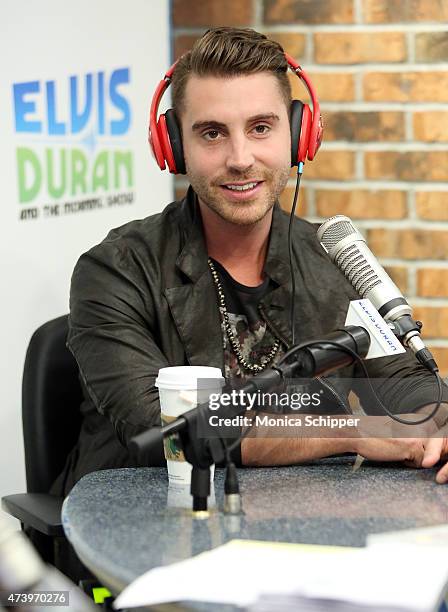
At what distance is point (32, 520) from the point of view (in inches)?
63.3

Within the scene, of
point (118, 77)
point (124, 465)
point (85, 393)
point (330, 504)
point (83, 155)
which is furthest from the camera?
point (118, 77)

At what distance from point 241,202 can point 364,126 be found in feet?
2.90

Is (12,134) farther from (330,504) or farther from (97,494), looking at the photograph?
(330,504)

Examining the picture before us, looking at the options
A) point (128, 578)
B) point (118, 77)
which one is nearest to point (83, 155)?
point (118, 77)

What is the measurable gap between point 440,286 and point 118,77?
102 cm

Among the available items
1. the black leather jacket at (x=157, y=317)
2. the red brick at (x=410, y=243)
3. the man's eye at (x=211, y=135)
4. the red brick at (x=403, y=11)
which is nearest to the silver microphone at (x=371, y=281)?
the black leather jacket at (x=157, y=317)

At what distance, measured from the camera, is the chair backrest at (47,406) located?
1830 mm

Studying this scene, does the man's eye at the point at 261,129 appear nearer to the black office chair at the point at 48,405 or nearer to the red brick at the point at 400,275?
the black office chair at the point at 48,405

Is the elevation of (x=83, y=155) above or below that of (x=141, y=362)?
above

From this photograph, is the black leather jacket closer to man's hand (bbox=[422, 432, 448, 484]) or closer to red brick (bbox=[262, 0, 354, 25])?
man's hand (bbox=[422, 432, 448, 484])

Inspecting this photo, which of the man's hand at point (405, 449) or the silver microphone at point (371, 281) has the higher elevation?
the silver microphone at point (371, 281)

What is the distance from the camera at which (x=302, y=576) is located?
3.24 ft

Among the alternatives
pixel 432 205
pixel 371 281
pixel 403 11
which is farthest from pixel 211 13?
pixel 371 281

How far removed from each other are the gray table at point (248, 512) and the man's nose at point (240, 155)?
595 mm
